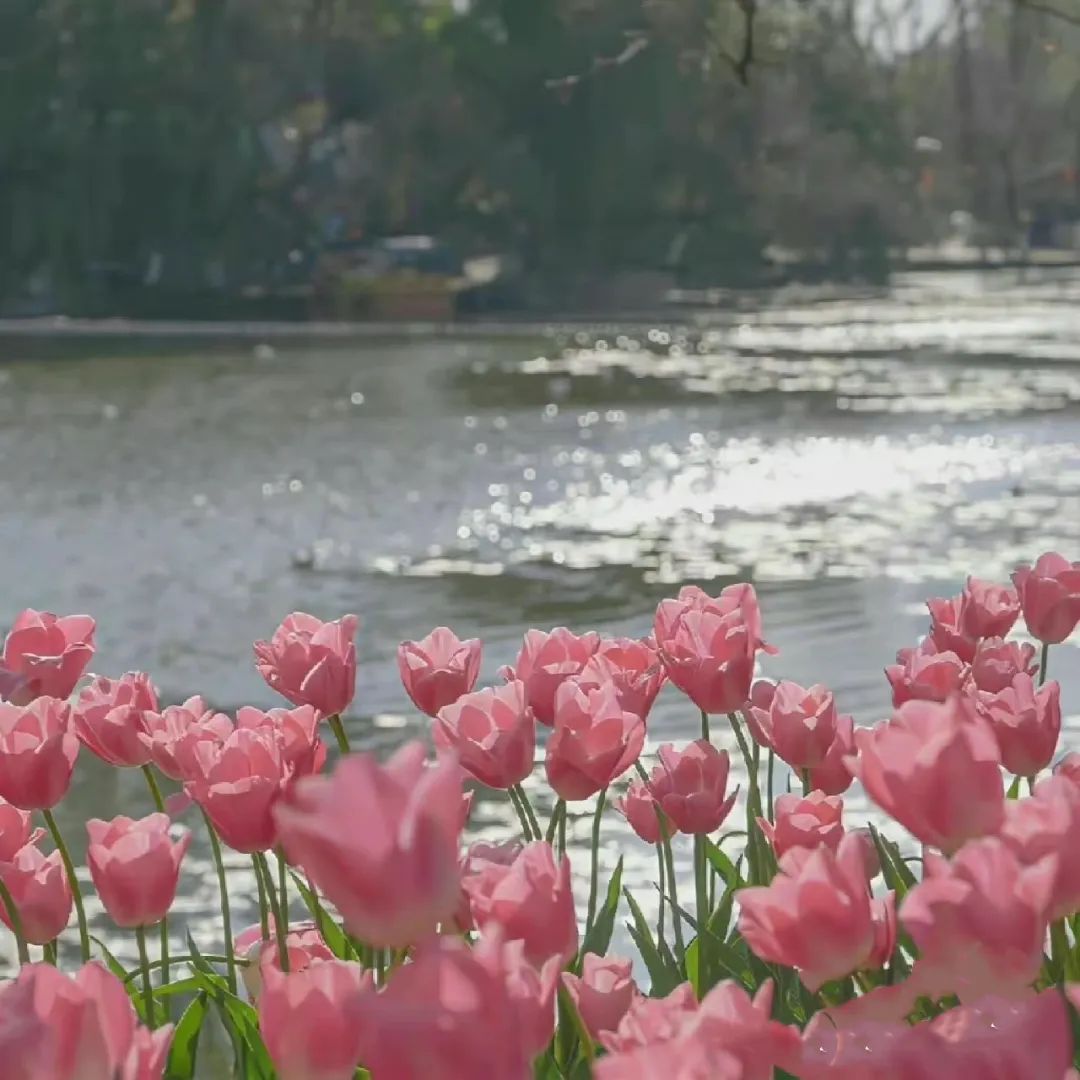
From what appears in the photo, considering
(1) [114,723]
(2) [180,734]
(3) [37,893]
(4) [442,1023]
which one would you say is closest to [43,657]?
(1) [114,723]

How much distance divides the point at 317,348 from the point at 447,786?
32.8m

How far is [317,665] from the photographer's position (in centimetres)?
246

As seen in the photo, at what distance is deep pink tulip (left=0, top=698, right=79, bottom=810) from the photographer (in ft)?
7.38

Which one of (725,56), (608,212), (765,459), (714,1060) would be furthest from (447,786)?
(608,212)

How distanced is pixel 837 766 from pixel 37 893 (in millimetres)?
864

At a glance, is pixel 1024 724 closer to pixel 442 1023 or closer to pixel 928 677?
pixel 928 677

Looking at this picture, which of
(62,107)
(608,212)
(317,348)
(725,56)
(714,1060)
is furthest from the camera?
(608,212)

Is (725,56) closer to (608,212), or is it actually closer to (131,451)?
(131,451)

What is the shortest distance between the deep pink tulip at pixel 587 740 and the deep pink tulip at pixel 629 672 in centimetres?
4

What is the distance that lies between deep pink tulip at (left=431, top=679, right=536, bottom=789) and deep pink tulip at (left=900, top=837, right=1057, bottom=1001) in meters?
0.66

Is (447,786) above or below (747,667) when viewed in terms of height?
above

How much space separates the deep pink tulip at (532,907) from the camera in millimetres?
1729

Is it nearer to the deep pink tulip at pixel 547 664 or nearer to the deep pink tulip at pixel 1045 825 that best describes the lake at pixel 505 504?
the deep pink tulip at pixel 547 664

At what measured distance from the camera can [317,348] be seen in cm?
3384
